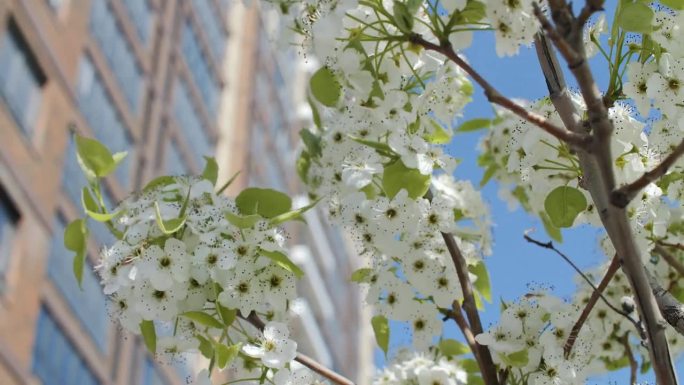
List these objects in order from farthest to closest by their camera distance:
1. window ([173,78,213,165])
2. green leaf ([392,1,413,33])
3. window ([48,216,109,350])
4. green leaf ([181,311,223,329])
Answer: window ([173,78,213,165]) → window ([48,216,109,350]) → green leaf ([181,311,223,329]) → green leaf ([392,1,413,33])

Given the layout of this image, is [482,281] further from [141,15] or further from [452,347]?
[141,15]

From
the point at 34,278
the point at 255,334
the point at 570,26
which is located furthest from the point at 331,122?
the point at 34,278

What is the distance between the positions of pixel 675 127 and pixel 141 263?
1455 millimetres

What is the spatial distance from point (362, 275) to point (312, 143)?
1.74ft

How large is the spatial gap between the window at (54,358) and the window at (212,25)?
1707 centimetres

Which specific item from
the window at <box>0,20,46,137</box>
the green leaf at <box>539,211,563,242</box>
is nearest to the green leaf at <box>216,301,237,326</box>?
the green leaf at <box>539,211,563,242</box>

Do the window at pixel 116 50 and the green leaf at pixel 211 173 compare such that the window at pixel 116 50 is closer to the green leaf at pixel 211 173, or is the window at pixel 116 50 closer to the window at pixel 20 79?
the window at pixel 20 79

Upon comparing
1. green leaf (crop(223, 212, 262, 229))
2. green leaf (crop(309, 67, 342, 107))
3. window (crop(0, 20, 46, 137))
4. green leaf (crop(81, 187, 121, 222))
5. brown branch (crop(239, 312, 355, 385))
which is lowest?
brown branch (crop(239, 312, 355, 385))

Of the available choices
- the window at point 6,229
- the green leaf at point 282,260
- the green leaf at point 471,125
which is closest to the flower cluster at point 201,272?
the green leaf at point 282,260

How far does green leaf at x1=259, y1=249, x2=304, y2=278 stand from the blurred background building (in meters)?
8.83

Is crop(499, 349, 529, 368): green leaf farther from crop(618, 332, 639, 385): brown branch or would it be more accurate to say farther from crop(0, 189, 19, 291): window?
crop(0, 189, 19, 291): window

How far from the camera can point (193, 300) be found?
294 centimetres

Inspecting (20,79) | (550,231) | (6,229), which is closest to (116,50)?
(20,79)

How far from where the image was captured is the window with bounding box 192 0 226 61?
39.0 metres
